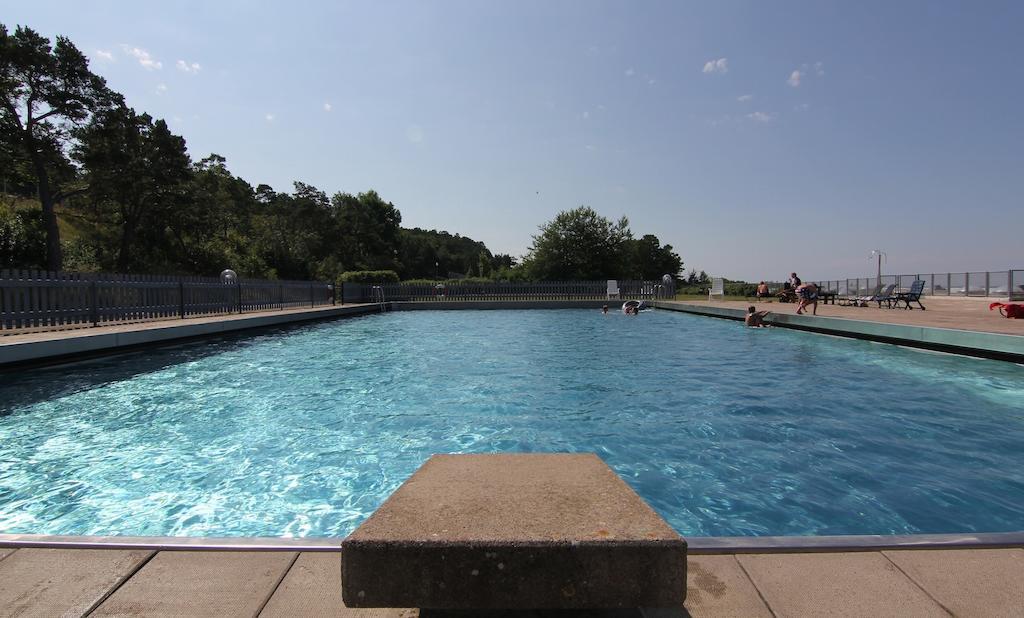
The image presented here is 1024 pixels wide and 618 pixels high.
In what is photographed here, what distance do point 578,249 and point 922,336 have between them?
35.5m

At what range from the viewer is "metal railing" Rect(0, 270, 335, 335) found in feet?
31.2

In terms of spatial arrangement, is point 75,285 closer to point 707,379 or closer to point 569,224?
point 707,379

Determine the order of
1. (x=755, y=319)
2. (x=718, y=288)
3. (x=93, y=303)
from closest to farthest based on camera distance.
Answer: (x=93, y=303) → (x=755, y=319) → (x=718, y=288)

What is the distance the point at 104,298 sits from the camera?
1131 centimetres

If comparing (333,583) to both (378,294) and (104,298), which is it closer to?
(104,298)

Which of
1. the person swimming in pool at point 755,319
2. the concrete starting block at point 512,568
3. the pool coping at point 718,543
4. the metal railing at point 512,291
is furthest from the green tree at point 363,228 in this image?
the concrete starting block at point 512,568

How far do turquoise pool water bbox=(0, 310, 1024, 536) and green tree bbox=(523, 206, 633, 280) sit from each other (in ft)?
112

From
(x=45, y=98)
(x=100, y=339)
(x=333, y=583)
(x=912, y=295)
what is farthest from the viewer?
(x=45, y=98)

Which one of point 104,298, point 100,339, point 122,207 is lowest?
point 100,339

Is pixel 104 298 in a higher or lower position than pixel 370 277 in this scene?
lower

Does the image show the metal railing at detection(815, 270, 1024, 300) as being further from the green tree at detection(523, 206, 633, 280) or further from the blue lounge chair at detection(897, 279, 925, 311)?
the green tree at detection(523, 206, 633, 280)

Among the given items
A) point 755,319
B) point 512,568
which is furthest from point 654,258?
point 512,568

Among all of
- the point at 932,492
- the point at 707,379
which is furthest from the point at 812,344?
the point at 932,492

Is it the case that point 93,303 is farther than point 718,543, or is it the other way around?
point 93,303
